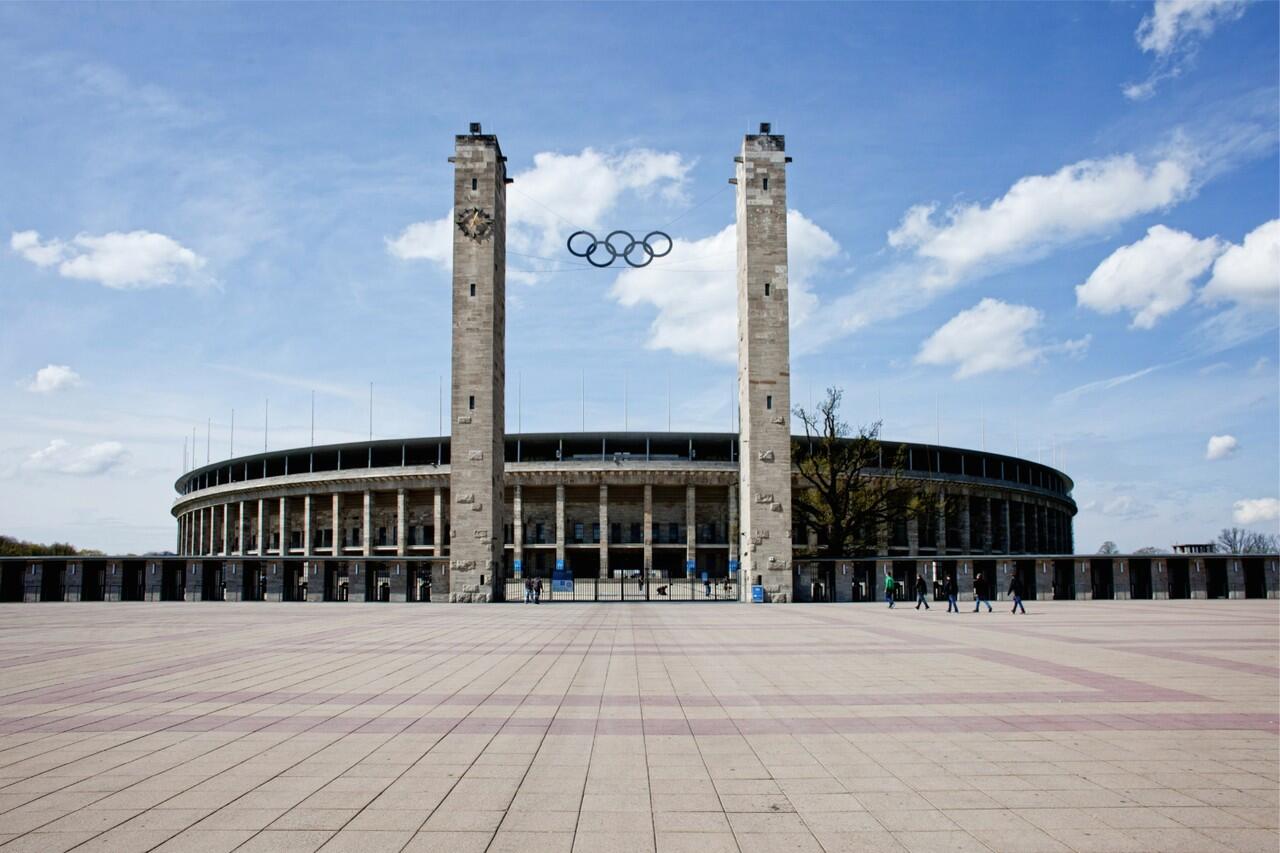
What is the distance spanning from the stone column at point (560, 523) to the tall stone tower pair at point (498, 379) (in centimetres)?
→ 3653

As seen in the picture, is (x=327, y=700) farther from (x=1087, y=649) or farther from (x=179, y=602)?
(x=179, y=602)

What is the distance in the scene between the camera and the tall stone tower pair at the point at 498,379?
4216 centimetres

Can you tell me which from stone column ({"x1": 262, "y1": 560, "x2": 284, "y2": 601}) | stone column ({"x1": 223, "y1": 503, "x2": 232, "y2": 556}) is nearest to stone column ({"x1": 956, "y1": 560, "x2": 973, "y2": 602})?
stone column ({"x1": 262, "y1": 560, "x2": 284, "y2": 601})

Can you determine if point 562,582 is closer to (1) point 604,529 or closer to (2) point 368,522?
(1) point 604,529

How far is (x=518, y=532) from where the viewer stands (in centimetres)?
8162

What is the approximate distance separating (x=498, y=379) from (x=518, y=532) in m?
39.3

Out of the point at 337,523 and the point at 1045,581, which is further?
the point at 337,523

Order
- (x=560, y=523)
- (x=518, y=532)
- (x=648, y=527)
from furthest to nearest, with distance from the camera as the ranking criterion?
(x=518, y=532), (x=560, y=523), (x=648, y=527)

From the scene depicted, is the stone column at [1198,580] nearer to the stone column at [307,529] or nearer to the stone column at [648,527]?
the stone column at [648,527]

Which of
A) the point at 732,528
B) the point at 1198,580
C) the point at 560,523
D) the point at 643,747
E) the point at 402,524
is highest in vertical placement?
the point at 560,523

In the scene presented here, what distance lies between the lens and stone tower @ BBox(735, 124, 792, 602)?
139 ft

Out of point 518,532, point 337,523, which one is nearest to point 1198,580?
point 518,532

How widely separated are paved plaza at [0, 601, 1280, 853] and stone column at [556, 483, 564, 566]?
60.7 metres

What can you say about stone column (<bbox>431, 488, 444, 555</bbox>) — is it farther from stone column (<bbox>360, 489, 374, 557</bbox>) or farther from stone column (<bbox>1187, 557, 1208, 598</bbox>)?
stone column (<bbox>1187, 557, 1208, 598</bbox>)
